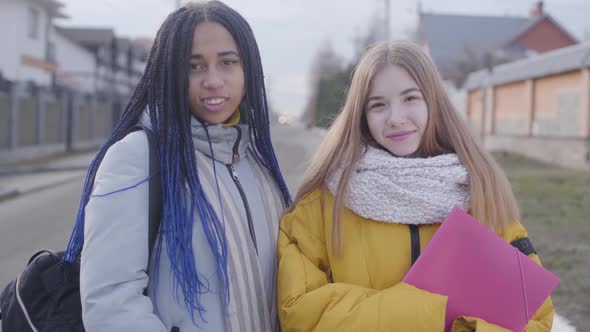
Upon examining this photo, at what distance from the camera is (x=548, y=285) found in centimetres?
190

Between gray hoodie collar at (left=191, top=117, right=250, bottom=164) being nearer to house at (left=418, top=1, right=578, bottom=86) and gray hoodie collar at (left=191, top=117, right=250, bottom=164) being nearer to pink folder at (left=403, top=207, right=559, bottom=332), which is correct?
pink folder at (left=403, top=207, right=559, bottom=332)

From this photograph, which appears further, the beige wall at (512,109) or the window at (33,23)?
the window at (33,23)

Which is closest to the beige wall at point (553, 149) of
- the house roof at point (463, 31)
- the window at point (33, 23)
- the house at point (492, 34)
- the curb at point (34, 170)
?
the curb at point (34, 170)

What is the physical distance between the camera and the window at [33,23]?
1101 inches

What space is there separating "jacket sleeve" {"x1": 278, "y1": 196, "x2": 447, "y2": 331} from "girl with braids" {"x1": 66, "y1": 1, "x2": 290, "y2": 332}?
0.09 meters

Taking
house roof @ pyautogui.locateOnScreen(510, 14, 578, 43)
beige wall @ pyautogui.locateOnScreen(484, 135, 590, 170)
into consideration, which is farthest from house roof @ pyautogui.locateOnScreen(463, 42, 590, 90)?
house roof @ pyautogui.locateOnScreen(510, 14, 578, 43)

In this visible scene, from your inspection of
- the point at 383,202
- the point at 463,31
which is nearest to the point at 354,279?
the point at 383,202

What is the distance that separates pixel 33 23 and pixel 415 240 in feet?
99.0

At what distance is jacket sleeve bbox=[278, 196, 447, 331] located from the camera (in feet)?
5.87

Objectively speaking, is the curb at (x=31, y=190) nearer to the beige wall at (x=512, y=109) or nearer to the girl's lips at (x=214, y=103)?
the girl's lips at (x=214, y=103)

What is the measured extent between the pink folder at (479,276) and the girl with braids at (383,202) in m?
0.06

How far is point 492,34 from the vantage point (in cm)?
4922

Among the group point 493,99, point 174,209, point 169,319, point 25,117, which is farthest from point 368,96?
point 493,99

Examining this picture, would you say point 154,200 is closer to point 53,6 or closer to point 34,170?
point 34,170
